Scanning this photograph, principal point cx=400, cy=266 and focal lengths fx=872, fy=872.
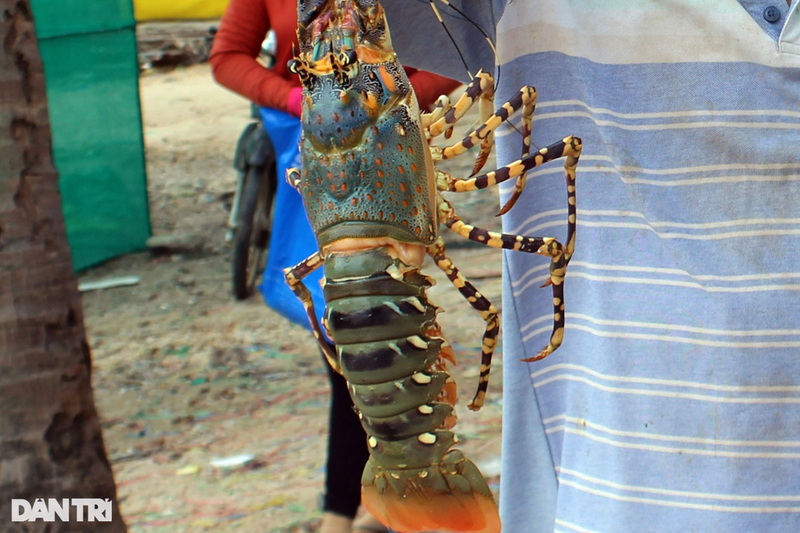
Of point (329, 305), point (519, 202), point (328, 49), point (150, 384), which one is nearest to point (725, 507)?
point (519, 202)

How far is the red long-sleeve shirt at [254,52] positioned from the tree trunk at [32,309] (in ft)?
4.32

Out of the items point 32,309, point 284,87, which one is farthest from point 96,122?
point 32,309

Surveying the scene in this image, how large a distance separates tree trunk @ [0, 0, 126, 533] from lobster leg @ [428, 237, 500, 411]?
3.97 feet

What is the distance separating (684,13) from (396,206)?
2.57ft

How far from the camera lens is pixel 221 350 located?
5.92 meters

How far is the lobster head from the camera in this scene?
141 centimetres

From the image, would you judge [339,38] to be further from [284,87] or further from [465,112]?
[284,87]

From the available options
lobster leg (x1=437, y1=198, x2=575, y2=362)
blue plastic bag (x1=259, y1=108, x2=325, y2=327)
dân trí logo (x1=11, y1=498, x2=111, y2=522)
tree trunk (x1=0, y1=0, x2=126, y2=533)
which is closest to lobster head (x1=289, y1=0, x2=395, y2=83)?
lobster leg (x1=437, y1=198, x2=575, y2=362)

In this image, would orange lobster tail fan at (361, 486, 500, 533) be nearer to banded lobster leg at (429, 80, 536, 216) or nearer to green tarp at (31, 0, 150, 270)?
banded lobster leg at (429, 80, 536, 216)

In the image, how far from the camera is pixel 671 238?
1780 millimetres

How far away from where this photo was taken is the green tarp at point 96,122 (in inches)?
263

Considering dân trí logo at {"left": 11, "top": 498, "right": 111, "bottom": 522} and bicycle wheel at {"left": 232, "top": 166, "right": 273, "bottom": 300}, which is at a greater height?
bicycle wheel at {"left": 232, "top": 166, "right": 273, "bottom": 300}

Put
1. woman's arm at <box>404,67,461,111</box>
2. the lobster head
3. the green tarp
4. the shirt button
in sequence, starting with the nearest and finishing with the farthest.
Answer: the lobster head, the shirt button, woman's arm at <box>404,67,461,111</box>, the green tarp

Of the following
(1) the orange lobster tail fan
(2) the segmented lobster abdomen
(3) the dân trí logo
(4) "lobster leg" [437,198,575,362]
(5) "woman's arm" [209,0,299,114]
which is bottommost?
(3) the dân trí logo
